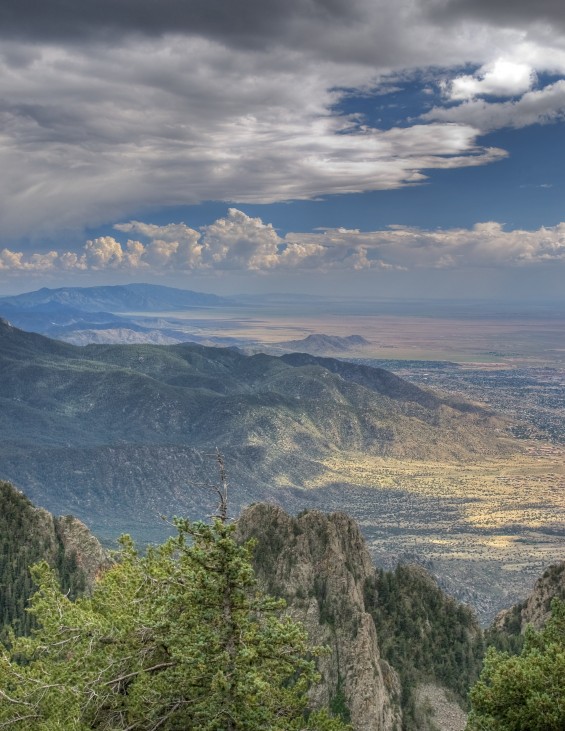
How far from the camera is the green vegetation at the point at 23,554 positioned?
131 m

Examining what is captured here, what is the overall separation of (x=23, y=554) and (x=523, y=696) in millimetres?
123461

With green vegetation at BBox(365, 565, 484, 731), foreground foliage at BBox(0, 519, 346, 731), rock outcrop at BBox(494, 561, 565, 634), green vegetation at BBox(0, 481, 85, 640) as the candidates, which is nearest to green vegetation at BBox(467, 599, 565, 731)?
foreground foliage at BBox(0, 519, 346, 731)

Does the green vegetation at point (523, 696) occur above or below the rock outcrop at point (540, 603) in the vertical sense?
above

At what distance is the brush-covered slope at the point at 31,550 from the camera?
133 meters

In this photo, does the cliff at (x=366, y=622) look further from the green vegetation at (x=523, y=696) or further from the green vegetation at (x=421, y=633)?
the green vegetation at (x=523, y=696)

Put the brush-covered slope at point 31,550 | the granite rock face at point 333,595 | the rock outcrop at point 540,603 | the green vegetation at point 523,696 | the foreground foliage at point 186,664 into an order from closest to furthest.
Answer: the foreground foliage at point 186,664 < the green vegetation at point 523,696 < the granite rock face at point 333,595 < the rock outcrop at point 540,603 < the brush-covered slope at point 31,550

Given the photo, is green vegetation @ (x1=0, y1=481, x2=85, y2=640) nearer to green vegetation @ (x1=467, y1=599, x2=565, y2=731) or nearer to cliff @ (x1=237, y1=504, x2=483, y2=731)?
cliff @ (x1=237, y1=504, x2=483, y2=731)

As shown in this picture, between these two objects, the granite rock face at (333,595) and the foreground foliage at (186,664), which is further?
the granite rock face at (333,595)

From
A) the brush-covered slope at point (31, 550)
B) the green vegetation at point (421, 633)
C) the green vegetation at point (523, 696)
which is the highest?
→ the green vegetation at point (523, 696)

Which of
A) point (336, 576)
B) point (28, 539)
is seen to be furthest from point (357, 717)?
point (28, 539)

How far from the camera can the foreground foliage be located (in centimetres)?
3372

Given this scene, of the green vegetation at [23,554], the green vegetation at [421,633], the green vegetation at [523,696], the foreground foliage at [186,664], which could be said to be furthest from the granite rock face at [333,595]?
the green vegetation at [523,696]

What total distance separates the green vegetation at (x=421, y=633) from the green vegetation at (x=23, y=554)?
58605mm

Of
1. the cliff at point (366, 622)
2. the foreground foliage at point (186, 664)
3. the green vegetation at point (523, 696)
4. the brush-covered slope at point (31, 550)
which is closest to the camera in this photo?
the foreground foliage at point (186, 664)
